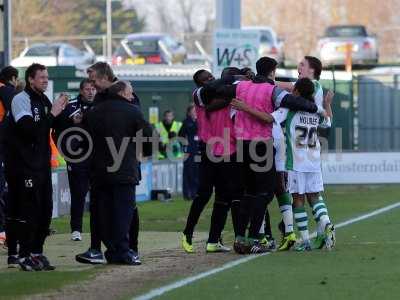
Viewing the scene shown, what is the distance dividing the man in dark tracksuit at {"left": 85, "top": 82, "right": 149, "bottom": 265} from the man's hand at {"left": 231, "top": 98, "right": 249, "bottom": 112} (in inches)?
49.2

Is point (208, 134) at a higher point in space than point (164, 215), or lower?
higher

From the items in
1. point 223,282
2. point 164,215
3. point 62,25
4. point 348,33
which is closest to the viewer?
point 223,282

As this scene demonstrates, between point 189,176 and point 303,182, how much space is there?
12.3 meters

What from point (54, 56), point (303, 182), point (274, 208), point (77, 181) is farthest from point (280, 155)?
point (54, 56)

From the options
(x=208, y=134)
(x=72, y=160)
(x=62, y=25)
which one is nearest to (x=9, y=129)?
(x=208, y=134)

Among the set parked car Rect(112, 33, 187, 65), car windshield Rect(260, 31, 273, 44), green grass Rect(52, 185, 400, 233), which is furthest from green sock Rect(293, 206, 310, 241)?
car windshield Rect(260, 31, 273, 44)

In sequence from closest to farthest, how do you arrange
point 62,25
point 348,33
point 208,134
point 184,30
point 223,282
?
point 223,282 < point 208,134 < point 348,33 < point 62,25 < point 184,30

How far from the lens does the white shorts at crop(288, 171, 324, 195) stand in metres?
15.3

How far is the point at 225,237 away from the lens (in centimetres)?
1809

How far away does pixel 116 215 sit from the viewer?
14.1 metres

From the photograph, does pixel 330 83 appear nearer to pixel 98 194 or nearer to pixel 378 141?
pixel 378 141

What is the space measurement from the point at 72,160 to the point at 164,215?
5729 mm

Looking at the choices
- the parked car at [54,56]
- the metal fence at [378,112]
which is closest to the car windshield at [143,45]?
the parked car at [54,56]

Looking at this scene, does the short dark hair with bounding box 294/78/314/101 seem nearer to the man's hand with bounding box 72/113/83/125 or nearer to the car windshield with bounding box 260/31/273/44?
the man's hand with bounding box 72/113/83/125
